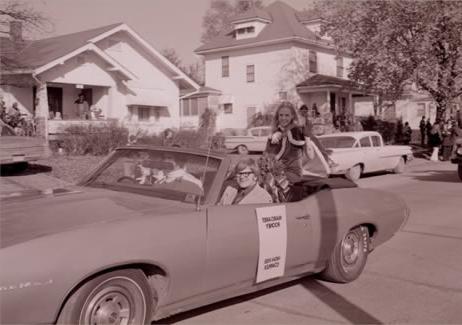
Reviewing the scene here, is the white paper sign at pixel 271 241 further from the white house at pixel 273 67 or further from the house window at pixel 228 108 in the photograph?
the house window at pixel 228 108

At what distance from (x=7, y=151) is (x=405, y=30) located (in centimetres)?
1674

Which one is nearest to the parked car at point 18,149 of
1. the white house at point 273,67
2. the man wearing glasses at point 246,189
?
the man wearing glasses at point 246,189

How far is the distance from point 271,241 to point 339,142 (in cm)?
1206

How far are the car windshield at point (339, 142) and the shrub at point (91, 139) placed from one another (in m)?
7.19

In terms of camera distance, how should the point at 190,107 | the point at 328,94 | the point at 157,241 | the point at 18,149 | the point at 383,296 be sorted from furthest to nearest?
the point at 190,107
the point at 328,94
the point at 18,149
the point at 383,296
the point at 157,241

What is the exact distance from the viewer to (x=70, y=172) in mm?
15438

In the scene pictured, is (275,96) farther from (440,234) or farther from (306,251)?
(306,251)

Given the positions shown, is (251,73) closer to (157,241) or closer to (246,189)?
(246,189)

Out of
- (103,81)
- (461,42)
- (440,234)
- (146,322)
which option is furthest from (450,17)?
(146,322)

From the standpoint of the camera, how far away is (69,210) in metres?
3.88

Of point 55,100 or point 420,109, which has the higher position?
point 420,109

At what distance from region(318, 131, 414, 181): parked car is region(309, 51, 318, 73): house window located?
20431mm

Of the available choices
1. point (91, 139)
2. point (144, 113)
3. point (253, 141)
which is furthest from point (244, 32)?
point (91, 139)

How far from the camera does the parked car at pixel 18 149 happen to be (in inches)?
557
